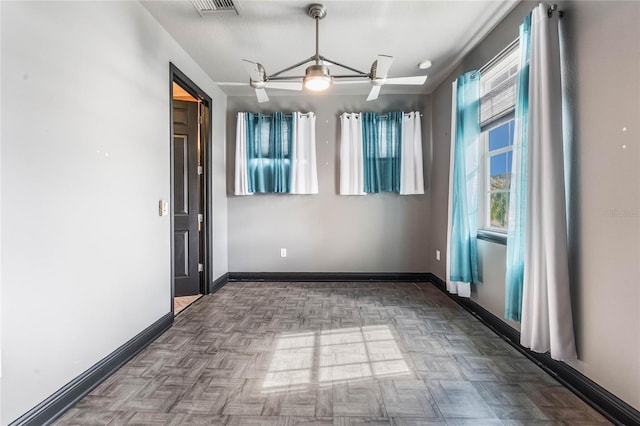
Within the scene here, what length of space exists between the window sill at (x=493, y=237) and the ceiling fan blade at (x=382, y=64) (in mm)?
1689

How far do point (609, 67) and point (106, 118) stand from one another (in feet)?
9.66

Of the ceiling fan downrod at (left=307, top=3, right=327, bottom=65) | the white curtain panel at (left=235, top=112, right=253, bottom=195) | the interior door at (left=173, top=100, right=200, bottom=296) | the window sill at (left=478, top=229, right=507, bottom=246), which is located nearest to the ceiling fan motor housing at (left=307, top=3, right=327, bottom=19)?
the ceiling fan downrod at (left=307, top=3, right=327, bottom=65)

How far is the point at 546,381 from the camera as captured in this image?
190cm

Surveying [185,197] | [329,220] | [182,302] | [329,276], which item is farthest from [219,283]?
[329,220]

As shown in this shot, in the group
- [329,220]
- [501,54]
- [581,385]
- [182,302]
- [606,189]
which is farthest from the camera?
[329,220]

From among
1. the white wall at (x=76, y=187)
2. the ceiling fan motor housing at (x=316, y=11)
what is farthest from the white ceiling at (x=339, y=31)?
the white wall at (x=76, y=187)

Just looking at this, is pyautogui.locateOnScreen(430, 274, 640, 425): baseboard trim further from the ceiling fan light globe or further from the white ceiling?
the white ceiling

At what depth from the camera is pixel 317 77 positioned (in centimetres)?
227

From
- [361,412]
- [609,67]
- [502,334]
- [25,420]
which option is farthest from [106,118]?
[502,334]

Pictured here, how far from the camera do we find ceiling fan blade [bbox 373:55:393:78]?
227 cm

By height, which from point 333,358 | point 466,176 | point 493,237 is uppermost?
point 466,176

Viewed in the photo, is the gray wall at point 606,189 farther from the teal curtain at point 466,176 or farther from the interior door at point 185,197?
the interior door at point 185,197

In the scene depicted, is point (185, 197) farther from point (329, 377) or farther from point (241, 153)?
point (329, 377)

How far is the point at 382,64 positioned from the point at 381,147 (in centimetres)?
193
